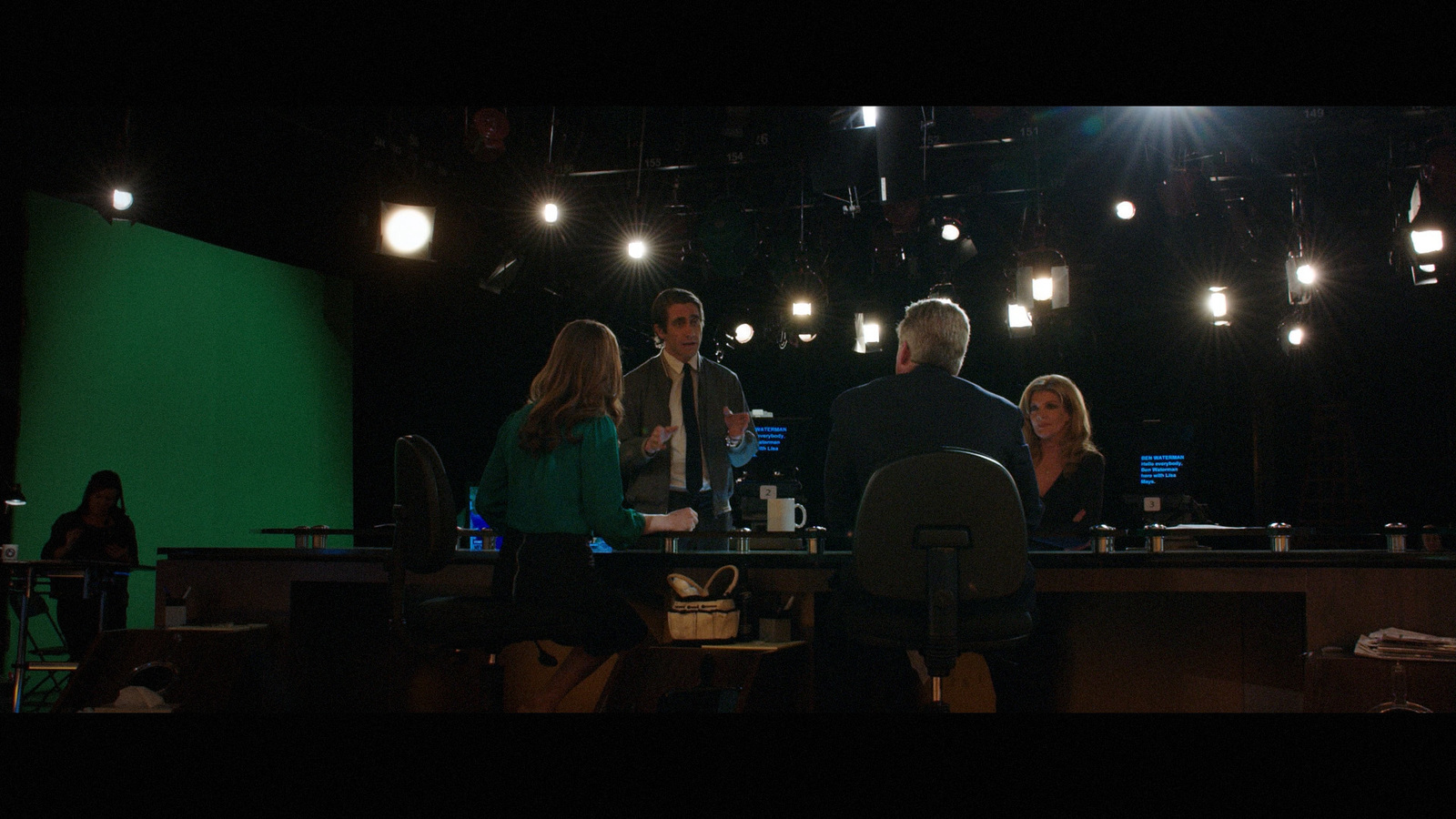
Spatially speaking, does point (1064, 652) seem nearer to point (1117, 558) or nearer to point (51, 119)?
point (1117, 558)

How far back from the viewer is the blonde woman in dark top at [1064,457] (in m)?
3.71

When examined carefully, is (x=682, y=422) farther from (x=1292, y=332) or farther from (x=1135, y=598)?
(x=1292, y=332)

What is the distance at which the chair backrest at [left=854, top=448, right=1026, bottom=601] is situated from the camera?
208 cm

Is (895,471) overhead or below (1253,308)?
below

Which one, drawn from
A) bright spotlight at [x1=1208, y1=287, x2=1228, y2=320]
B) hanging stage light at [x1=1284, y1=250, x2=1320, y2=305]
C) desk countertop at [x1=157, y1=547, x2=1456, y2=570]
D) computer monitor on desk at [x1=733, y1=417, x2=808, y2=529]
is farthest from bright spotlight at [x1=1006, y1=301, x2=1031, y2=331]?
desk countertop at [x1=157, y1=547, x2=1456, y2=570]

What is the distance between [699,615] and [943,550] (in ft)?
2.96

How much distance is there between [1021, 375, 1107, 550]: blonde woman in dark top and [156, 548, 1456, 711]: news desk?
1.80 ft

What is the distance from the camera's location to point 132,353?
20.8 ft

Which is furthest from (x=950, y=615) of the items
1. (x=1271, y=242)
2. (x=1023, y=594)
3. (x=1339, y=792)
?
(x=1271, y=242)

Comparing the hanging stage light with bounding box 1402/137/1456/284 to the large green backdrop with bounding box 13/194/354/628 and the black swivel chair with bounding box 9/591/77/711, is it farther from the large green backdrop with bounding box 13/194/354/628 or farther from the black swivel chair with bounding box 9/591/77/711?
the black swivel chair with bounding box 9/591/77/711

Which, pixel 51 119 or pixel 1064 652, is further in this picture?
pixel 51 119

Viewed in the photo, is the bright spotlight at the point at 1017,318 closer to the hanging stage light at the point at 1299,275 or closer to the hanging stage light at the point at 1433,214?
the hanging stage light at the point at 1299,275

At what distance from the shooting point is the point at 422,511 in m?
2.22

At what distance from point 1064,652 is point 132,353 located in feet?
20.4
